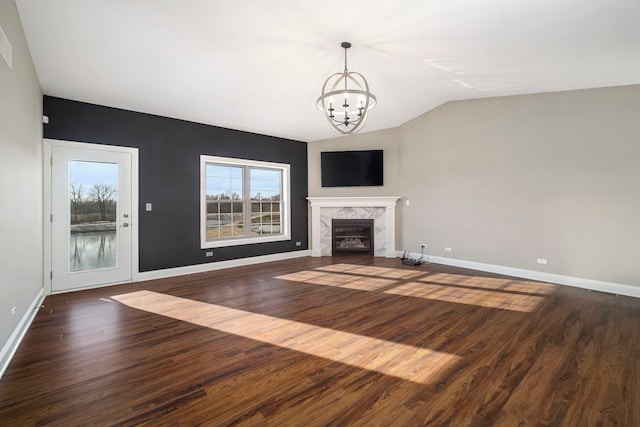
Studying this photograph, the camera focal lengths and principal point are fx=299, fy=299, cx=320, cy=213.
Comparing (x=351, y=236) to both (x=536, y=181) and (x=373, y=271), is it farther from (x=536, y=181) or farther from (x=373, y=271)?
(x=536, y=181)

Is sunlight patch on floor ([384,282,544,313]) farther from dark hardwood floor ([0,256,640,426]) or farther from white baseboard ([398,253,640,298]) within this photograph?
white baseboard ([398,253,640,298])

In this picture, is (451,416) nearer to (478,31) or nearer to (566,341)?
(566,341)

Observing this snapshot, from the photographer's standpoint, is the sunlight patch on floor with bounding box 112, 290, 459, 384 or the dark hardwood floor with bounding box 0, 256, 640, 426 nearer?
the dark hardwood floor with bounding box 0, 256, 640, 426

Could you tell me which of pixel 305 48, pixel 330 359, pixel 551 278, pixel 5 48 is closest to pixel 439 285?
pixel 551 278

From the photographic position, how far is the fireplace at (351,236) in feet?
23.6

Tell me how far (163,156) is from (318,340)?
4.25 m

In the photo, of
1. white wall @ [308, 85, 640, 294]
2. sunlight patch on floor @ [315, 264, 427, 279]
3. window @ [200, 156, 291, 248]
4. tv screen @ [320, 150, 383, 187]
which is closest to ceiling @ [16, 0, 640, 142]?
white wall @ [308, 85, 640, 294]

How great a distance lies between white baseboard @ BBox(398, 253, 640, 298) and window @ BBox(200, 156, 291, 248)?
3645mm

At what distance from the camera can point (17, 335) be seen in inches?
106

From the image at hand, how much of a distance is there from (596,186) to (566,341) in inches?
110

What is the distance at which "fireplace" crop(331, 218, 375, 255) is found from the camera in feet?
23.6

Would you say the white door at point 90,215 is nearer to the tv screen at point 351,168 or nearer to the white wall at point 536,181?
the tv screen at point 351,168

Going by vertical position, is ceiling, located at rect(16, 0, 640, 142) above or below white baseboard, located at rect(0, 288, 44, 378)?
above

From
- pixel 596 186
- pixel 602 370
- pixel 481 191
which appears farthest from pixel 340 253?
pixel 602 370
